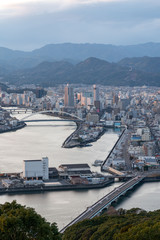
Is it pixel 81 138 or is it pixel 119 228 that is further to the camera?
pixel 81 138

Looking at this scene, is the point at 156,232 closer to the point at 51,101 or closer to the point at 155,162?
the point at 155,162

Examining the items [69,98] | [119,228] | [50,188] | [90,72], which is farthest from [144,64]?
[119,228]

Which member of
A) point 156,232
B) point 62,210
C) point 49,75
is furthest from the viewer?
point 49,75

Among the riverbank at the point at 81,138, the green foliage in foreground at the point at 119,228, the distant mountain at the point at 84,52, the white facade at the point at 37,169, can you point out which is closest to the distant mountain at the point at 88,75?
the riverbank at the point at 81,138

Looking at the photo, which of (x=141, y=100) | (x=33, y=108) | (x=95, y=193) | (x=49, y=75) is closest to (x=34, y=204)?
(x=95, y=193)

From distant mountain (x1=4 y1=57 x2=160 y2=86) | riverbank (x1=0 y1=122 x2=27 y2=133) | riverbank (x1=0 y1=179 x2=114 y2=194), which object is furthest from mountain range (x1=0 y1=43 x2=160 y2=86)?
riverbank (x1=0 y1=179 x2=114 y2=194)

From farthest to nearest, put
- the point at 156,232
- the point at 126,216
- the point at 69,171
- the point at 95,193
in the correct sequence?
1. the point at 69,171
2. the point at 95,193
3. the point at 126,216
4. the point at 156,232

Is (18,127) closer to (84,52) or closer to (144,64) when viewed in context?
(144,64)
